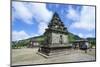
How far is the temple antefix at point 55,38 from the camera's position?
2.53 meters

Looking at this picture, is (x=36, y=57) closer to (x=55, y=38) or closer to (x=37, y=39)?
(x=37, y=39)

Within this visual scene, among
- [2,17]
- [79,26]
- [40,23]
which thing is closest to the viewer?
[2,17]

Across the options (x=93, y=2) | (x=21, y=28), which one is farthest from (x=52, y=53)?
(x=93, y=2)

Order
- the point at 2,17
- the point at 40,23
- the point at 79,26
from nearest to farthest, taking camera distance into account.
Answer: the point at 2,17
the point at 40,23
the point at 79,26

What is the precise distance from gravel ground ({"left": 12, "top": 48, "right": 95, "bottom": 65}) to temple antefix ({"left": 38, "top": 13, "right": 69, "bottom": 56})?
0.26 feet

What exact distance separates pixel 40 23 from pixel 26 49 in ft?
1.24

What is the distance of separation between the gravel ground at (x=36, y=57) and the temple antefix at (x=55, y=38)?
0.08 metres

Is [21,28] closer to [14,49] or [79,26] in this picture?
[14,49]

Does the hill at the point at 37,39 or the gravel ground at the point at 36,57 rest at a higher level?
the hill at the point at 37,39

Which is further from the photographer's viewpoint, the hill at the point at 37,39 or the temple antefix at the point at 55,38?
the temple antefix at the point at 55,38

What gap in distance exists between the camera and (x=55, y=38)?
8.43 feet

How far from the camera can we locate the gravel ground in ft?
7.80

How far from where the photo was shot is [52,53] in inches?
99.8

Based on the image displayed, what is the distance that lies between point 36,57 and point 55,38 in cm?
36
